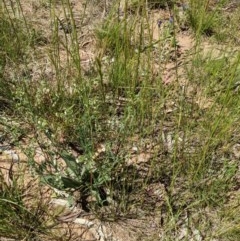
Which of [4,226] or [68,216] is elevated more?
[4,226]

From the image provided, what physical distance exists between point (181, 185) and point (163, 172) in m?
0.10

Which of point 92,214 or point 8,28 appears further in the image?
point 8,28

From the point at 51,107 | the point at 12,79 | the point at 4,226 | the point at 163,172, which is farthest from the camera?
the point at 12,79

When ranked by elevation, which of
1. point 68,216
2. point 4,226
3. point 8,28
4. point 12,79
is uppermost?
point 8,28

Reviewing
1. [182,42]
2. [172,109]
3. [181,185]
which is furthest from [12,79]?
[182,42]

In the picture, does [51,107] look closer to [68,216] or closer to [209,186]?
[68,216]

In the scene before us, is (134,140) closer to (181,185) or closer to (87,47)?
(181,185)

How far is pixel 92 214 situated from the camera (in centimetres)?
173

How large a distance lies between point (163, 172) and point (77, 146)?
411mm

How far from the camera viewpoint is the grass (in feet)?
5.49

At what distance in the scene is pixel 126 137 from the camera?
188cm

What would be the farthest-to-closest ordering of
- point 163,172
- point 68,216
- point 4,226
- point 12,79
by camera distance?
point 12,79, point 163,172, point 68,216, point 4,226

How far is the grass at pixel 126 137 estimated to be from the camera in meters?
1.67

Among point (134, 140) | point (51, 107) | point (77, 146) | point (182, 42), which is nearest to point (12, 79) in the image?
point (51, 107)
